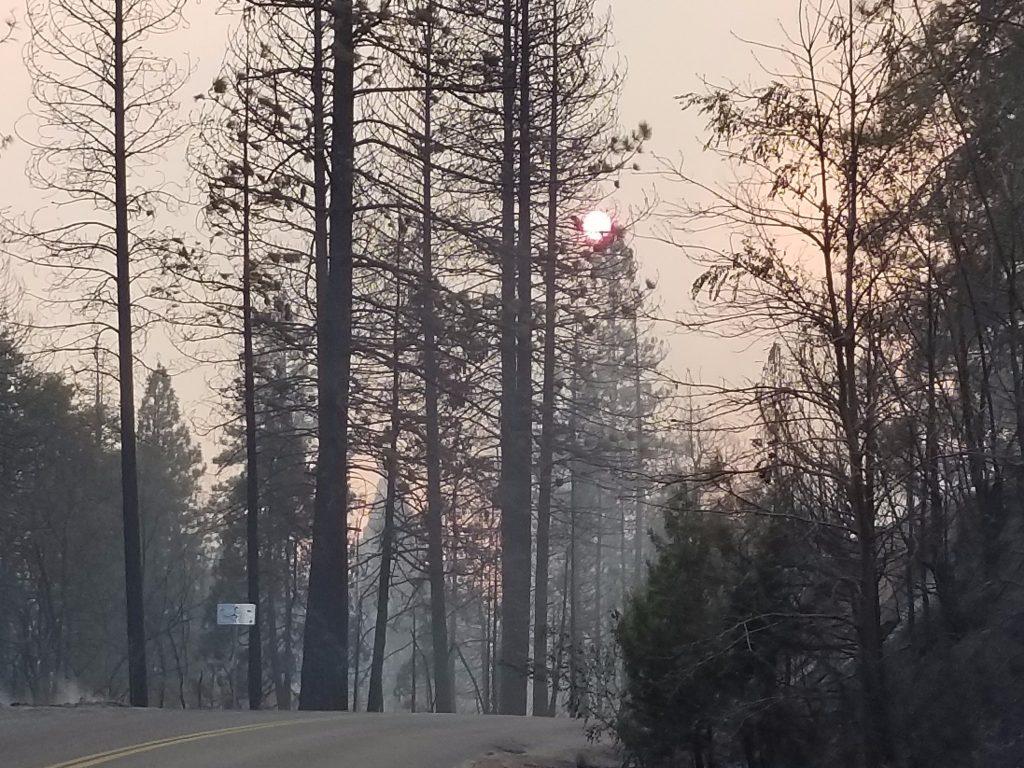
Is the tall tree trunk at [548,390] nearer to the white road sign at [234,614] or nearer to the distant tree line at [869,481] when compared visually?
the white road sign at [234,614]

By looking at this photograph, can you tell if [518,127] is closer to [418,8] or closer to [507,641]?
[418,8]

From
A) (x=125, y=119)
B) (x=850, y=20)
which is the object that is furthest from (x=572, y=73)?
(x=850, y=20)

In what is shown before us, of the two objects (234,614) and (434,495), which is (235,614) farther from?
(434,495)

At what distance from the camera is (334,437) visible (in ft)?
81.7

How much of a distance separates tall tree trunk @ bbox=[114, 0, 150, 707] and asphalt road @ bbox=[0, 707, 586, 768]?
8262 millimetres

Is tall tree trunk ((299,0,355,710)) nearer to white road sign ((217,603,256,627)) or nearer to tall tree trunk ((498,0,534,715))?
white road sign ((217,603,256,627))

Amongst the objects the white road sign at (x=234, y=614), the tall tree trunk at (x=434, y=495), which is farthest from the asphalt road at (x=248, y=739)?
the tall tree trunk at (x=434, y=495)

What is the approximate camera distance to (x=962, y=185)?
43.2ft

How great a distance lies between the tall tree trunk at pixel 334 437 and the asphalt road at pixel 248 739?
5.47m

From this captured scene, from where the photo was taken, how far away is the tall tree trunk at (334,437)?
2461 cm

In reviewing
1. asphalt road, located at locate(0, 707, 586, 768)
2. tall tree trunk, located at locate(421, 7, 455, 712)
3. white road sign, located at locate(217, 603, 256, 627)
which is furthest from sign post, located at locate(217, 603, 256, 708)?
asphalt road, located at locate(0, 707, 586, 768)

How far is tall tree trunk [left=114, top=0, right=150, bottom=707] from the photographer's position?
85.8 ft

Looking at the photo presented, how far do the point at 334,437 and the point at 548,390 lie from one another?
36.3 ft

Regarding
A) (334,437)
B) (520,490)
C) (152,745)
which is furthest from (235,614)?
(152,745)
